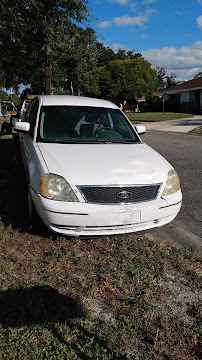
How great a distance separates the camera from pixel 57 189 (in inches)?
133

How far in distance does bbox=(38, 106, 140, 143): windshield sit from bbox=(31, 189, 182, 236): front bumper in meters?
1.27

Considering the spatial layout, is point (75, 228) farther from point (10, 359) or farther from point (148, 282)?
point (10, 359)

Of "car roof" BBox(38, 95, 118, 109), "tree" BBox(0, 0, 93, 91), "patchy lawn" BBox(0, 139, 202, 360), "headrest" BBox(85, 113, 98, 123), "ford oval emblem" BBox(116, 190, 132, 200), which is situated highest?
"tree" BBox(0, 0, 93, 91)

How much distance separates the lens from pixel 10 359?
2.12 meters

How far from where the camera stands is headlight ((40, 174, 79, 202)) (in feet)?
11.1

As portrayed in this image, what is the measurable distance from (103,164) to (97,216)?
0.65m

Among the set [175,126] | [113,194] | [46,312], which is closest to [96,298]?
[46,312]

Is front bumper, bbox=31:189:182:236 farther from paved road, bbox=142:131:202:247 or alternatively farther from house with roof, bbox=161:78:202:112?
house with roof, bbox=161:78:202:112

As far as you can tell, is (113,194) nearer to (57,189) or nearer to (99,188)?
A: (99,188)

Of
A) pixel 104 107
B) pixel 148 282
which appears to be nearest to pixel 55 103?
pixel 104 107

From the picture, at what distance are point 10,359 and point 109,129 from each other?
3577mm

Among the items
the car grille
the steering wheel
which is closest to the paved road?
the car grille

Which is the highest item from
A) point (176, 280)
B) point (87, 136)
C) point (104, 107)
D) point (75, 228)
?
point (104, 107)

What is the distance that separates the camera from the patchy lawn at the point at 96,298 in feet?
7.35
